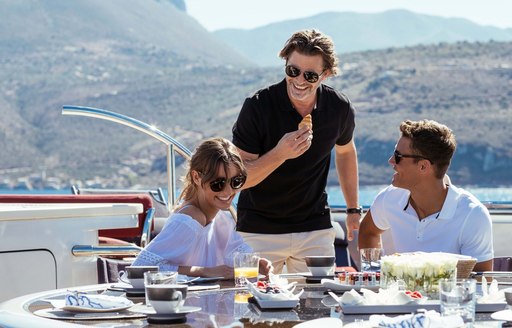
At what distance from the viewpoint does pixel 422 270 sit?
2.68 metres

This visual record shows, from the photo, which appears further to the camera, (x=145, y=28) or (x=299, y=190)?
(x=145, y=28)

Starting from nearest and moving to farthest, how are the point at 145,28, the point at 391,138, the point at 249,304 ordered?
the point at 249,304 < the point at 391,138 < the point at 145,28

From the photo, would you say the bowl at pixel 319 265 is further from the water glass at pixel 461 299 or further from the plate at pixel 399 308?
the water glass at pixel 461 299

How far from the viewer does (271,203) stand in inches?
166

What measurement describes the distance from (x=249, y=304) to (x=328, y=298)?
0.24m

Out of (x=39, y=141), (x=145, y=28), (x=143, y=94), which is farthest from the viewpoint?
(x=145, y=28)

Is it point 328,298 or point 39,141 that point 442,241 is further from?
point 39,141

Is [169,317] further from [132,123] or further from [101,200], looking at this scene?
[132,123]

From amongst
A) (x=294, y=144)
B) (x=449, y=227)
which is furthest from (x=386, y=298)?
(x=294, y=144)

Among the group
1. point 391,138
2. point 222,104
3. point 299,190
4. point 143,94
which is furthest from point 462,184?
point 299,190

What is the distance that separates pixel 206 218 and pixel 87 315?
890 millimetres

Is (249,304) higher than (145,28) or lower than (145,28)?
lower

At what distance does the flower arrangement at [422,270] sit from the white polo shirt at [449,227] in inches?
31.3

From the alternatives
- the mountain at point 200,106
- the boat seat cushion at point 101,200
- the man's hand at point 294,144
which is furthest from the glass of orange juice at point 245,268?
the mountain at point 200,106
